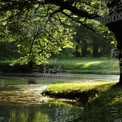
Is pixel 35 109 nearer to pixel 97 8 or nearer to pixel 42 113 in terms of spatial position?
pixel 42 113

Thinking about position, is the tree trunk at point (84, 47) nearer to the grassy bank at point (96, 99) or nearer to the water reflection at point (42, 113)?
the grassy bank at point (96, 99)

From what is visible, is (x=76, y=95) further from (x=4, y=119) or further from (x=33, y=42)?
(x=4, y=119)

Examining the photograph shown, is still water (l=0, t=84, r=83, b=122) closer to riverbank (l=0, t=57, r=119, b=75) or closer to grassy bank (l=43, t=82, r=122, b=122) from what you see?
grassy bank (l=43, t=82, r=122, b=122)

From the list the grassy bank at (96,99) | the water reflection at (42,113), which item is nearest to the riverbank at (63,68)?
the grassy bank at (96,99)

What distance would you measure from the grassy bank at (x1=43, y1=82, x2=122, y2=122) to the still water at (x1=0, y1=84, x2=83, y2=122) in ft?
1.92

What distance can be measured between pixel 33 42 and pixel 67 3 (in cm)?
397

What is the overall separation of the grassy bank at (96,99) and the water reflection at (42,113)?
2.04 ft

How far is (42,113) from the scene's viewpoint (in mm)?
17203

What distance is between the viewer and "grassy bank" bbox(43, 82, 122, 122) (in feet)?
43.8

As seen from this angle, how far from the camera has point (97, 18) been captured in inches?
817

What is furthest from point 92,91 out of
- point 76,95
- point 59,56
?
point 59,56

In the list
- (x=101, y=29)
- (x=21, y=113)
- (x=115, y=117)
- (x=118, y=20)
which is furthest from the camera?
(x=101, y=29)

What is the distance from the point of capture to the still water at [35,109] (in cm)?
1571

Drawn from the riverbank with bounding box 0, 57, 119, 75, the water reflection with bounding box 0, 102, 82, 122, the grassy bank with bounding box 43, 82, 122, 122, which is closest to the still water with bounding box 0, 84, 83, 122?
the water reflection with bounding box 0, 102, 82, 122
